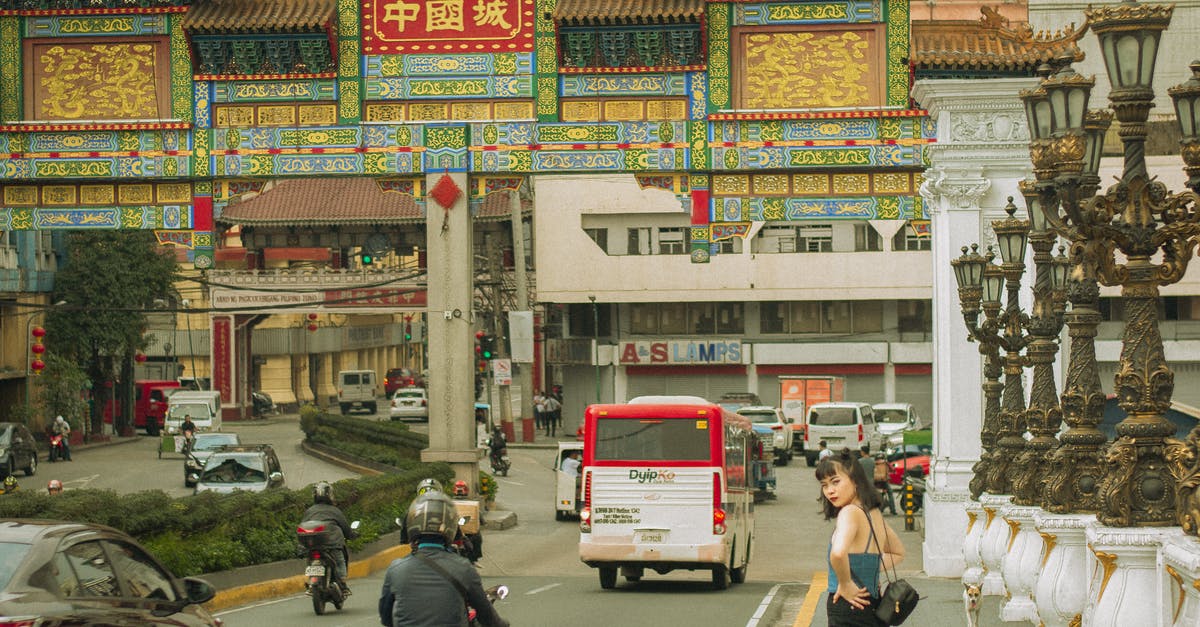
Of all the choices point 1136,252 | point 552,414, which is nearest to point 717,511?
point 1136,252

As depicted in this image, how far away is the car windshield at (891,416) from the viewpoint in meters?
56.2

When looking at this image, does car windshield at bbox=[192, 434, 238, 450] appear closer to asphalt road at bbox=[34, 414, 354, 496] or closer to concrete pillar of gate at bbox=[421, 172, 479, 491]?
asphalt road at bbox=[34, 414, 354, 496]

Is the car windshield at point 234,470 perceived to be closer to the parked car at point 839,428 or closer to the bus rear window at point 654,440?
the bus rear window at point 654,440

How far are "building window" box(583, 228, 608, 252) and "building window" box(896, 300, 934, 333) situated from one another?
11.3 meters

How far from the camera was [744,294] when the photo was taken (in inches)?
2549

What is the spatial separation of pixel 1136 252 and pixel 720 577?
12.9 meters

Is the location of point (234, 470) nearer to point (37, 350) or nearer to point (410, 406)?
point (37, 350)

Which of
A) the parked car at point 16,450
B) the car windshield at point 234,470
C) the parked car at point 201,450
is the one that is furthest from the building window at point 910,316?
the car windshield at point 234,470

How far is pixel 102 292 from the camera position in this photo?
59.9 m

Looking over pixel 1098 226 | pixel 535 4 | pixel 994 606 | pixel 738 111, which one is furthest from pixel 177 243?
pixel 1098 226

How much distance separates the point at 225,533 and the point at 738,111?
11199mm

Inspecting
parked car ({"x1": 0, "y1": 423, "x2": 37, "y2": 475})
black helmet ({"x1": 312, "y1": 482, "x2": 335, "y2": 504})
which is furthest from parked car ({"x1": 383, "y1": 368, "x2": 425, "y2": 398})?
black helmet ({"x1": 312, "y1": 482, "x2": 335, "y2": 504})

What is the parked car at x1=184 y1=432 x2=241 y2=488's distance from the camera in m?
41.6

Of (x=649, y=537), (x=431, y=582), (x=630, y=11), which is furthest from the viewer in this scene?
(x=630, y=11)
